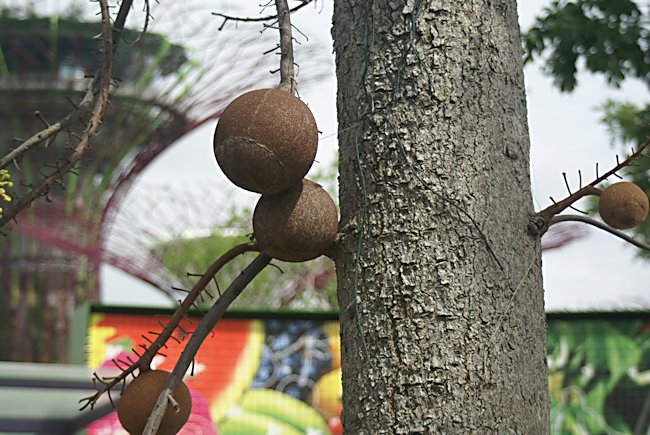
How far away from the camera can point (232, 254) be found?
135 cm

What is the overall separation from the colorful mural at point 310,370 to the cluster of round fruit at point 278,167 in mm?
4244

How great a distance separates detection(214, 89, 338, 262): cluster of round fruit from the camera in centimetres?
119

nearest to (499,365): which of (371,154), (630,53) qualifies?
(371,154)

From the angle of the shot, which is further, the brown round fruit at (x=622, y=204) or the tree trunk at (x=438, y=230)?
the brown round fruit at (x=622, y=204)

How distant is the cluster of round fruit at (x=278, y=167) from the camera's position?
1187mm

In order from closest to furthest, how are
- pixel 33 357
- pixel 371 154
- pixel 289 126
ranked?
1. pixel 289 126
2. pixel 371 154
3. pixel 33 357

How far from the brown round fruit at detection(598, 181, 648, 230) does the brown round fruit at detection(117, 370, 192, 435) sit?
863 millimetres

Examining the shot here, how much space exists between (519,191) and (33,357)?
41.5ft

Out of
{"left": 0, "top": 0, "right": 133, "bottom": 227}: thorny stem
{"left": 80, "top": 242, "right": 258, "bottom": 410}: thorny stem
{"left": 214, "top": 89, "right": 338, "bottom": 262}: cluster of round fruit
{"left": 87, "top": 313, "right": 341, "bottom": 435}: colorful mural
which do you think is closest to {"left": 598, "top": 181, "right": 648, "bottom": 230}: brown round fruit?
{"left": 214, "top": 89, "right": 338, "bottom": 262}: cluster of round fruit

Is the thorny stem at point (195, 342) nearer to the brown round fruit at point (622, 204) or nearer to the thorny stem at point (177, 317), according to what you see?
the thorny stem at point (177, 317)

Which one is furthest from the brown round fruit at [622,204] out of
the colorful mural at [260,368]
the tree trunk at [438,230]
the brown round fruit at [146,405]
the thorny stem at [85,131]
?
the colorful mural at [260,368]

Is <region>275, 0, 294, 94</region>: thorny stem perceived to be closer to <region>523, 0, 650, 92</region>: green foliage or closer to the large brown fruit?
the large brown fruit

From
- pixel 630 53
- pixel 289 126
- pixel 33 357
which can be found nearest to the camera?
pixel 289 126

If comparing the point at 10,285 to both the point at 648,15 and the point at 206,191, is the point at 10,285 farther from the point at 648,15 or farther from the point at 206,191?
the point at 648,15
